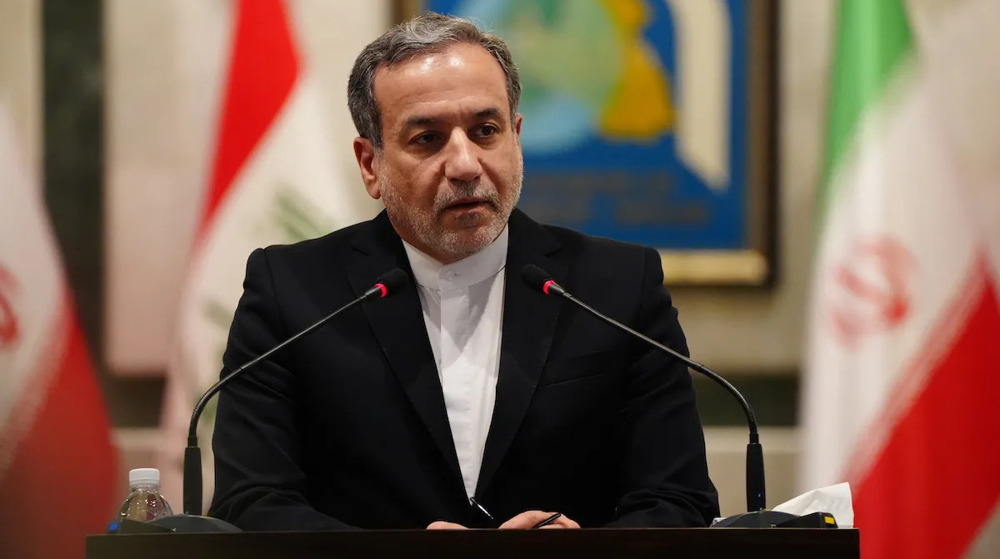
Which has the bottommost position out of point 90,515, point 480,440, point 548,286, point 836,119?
point 90,515

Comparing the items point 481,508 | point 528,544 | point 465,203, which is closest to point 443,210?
point 465,203

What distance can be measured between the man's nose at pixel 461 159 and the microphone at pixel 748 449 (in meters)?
0.30

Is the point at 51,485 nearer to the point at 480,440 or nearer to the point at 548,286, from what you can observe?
the point at 480,440

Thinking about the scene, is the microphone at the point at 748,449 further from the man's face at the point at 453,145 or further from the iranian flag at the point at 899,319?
the iranian flag at the point at 899,319

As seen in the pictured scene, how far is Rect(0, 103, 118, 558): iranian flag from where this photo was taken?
365cm

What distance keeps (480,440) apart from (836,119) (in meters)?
1.81

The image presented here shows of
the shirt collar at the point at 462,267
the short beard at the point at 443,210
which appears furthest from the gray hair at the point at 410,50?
the shirt collar at the point at 462,267

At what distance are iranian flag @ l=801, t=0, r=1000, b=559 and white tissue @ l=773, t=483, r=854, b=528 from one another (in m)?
1.48

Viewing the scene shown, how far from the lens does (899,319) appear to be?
11.3 ft

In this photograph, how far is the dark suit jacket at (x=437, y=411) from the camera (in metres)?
2.18

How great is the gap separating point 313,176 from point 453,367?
4.77ft

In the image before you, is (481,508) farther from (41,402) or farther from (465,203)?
(41,402)

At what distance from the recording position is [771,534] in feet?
4.73

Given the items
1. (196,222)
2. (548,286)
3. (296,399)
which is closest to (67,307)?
(196,222)
